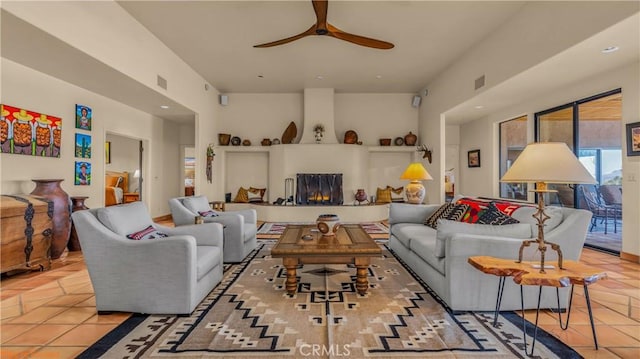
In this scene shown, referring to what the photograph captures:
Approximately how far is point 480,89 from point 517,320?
3873mm

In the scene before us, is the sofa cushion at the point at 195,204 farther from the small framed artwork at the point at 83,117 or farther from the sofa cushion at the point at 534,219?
the sofa cushion at the point at 534,219

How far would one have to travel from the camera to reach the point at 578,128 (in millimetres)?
4793

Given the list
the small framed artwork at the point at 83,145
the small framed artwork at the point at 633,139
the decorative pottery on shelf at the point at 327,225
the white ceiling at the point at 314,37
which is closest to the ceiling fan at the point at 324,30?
the white ceiling at the point at 314,37

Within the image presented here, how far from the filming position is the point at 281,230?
5.95m

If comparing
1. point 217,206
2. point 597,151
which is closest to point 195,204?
point 217,206

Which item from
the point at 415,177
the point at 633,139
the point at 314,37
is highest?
the point at 314,37

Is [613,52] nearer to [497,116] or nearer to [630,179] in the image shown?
[630,179]

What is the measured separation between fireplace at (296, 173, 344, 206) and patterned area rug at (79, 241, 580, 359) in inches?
177

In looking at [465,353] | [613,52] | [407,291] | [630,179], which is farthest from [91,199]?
[630,179]

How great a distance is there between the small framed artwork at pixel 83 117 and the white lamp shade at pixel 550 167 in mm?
5776

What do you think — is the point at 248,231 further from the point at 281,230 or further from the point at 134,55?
the point at 134,55

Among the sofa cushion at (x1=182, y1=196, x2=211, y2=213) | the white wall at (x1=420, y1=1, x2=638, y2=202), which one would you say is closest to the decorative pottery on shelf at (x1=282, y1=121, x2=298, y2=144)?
the white wall at (x1=420, y1=1, x2=638, y2=202)

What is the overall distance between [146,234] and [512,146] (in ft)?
22.5

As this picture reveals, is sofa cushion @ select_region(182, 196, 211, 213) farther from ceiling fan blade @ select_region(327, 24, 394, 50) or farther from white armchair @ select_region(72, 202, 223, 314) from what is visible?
ceiling fan blade @ select_region(327, 24, 394, 50)
